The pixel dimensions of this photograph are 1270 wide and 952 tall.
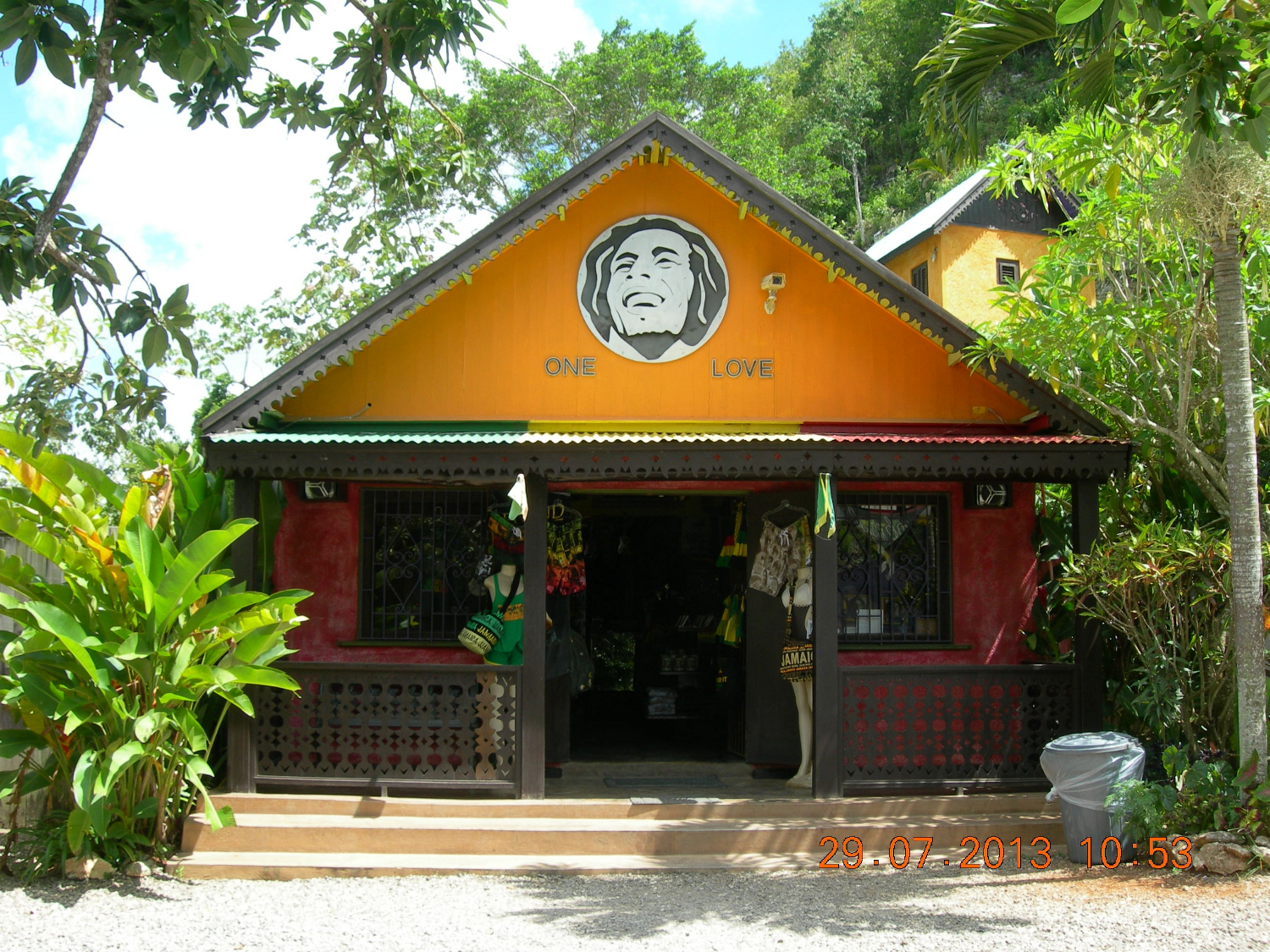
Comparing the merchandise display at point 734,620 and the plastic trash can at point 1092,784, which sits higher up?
the merchandise display at point 734,620

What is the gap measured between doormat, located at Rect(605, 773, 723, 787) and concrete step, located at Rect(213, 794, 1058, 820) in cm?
94

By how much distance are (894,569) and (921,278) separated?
12.9 meters

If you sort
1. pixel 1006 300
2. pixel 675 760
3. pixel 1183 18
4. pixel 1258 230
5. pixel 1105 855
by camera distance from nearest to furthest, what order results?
pixel 1183 18 → pixel 1105 855 → pixel 1258 230 → pixel 1006 300 → pixel 675 760

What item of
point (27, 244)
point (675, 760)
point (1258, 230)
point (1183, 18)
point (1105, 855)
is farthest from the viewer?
point (675, 760)

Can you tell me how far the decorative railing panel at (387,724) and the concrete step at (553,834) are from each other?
35 centimetres

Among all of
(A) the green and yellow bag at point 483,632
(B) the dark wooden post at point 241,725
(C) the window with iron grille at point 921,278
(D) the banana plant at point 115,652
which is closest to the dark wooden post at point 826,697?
(A) the green and yellow bag at point 483,632

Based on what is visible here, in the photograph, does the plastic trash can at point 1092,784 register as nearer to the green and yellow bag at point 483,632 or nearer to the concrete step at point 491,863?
the concrete step at point 491,863

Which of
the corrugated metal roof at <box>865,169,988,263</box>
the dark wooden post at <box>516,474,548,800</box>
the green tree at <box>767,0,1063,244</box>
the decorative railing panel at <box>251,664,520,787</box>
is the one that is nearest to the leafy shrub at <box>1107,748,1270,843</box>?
the dark wooden post at <box>516,474,548,800</box>

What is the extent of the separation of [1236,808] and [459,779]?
5.41 meters

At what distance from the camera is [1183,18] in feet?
23.1

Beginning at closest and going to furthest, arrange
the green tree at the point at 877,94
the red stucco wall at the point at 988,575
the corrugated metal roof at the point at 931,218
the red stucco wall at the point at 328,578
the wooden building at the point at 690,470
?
the wooden building at the point at 690,470 < the red stucco wall at the point at 328,578 < the red stucco wall at the point at 988,575 < the corrugated metal roof at the point at 931,218 < the green tree at the point at 877,94

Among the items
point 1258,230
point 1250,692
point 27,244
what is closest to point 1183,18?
point 1258,230

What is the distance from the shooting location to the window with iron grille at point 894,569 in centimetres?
980

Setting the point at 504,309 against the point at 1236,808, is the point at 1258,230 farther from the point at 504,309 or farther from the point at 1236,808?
the point at 504,309
